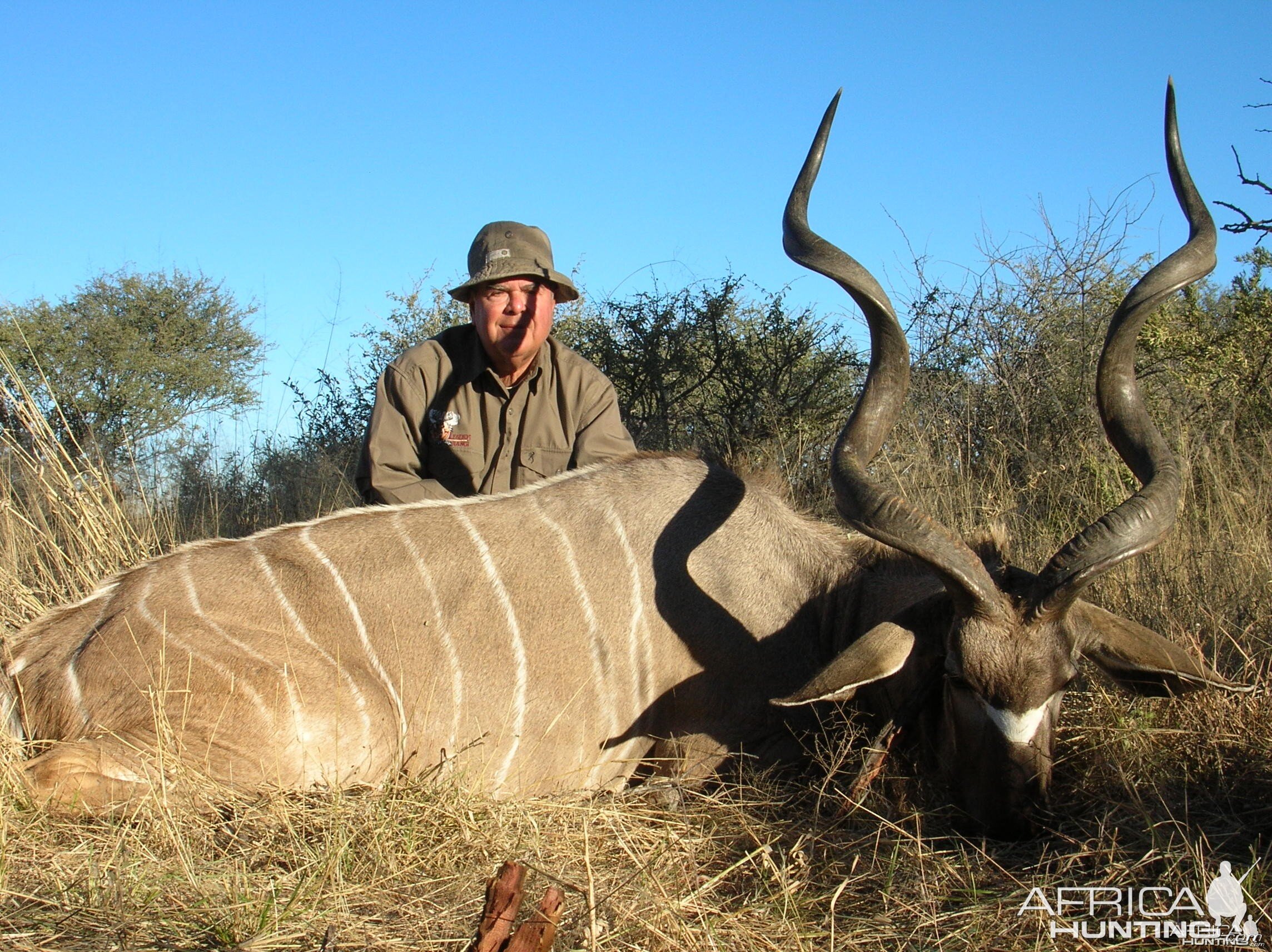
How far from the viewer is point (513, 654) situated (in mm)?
2867

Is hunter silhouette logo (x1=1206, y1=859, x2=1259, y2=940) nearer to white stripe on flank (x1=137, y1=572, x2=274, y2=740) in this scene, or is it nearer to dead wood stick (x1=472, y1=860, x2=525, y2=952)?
dead wood stick (x1=472, y1=860, x2=525, y2=952)

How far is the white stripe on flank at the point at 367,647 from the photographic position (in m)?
2.71

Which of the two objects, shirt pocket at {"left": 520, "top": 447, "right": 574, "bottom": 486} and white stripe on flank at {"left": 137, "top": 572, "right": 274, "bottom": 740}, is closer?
white stripe on flank at {"left": 137, "top": 572, "right": 274, "bottom": 740}

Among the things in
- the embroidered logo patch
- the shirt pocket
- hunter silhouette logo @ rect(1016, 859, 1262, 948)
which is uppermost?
the embroidered logo patch

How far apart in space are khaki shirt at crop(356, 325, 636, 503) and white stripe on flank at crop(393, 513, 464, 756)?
1055 millimetres

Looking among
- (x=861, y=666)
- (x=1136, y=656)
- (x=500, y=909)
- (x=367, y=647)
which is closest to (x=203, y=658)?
(x=367, y=647)

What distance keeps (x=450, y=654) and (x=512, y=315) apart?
62.7 inches

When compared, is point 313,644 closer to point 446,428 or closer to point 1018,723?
point 446,428

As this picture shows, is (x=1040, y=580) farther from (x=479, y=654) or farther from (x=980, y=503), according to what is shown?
(x=980, y=503)

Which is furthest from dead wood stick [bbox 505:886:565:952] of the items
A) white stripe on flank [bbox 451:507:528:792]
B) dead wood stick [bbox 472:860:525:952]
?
white stripe on flank [bbox 451:507:528:792]

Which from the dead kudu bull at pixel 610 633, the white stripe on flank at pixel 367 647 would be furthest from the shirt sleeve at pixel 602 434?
the white stripe on flank at pixel 367 647

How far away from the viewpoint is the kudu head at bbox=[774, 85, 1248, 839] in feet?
7.91

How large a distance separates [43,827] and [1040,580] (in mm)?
2248

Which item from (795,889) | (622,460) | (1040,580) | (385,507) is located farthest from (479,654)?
(1040,580)
